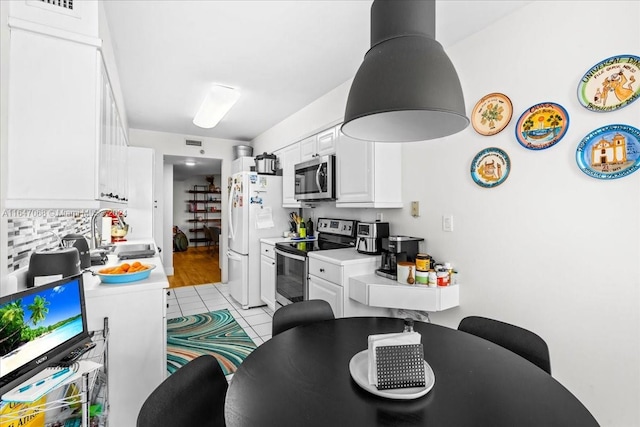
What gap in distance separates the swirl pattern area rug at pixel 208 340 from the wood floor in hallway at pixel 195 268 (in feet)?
5.98

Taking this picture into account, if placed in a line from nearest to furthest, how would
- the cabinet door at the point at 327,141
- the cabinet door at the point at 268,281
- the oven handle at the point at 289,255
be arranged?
the oven handle at the point at 289,255
the cabinet door at the point at 327,141
the cabinet door at the point at 268,281

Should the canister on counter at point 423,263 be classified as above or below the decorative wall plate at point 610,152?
below

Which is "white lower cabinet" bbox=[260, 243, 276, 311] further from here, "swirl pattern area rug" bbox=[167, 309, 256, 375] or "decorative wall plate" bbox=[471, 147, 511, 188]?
"decorative wall plate" bbox=[471, 147, 511, 188]

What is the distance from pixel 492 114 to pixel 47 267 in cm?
272

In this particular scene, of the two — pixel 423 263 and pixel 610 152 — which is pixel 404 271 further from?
pixel 610 152

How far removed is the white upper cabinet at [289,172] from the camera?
12.7 feet

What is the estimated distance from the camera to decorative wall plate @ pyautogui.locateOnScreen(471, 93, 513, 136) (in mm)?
1956

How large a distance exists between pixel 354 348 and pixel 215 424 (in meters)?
0.58

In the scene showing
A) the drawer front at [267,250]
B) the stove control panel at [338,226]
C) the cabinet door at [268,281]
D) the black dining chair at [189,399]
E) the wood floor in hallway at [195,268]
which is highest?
the stove control panel at [338,226]

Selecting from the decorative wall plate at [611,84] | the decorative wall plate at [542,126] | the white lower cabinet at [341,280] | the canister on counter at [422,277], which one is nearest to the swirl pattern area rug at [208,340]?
the white lower cabinet at [341,280]

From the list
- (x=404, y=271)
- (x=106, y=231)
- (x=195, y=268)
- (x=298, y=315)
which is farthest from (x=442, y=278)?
(x=195, y=268)

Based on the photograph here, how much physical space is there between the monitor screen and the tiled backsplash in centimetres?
42

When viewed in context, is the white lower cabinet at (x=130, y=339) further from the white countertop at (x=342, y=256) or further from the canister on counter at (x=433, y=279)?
the canister on counter at (x=433, y=279)

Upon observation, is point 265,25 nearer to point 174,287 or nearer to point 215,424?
point 215,424
